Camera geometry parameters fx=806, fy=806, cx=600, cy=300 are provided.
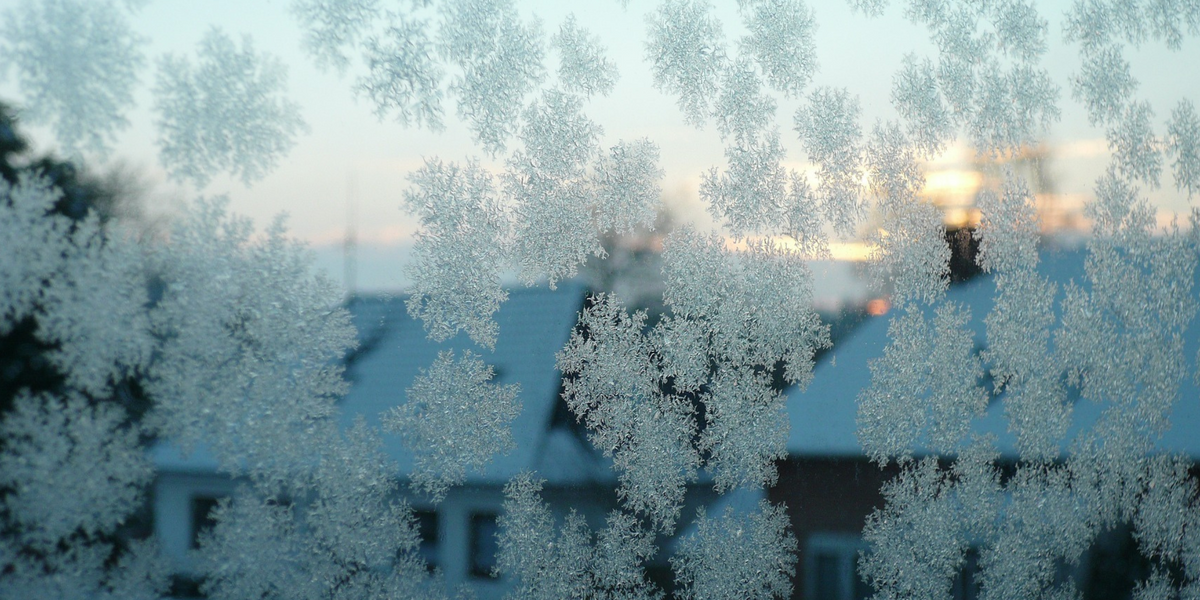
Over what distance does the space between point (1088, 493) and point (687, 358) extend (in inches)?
34.7

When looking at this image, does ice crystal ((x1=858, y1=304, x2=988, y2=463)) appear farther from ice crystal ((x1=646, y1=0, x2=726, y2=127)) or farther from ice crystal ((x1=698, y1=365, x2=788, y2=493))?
ice crystal ((x1=646, y1=0, x2=726, y2=127))

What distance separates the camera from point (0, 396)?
121 cm

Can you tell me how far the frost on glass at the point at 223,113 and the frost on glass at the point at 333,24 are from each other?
7 centimetres

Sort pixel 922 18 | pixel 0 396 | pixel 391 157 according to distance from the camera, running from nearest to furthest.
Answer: pixel 0 396
pixel 391 157
pixel 922 18

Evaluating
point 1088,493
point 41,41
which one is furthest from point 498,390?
point 1088,493

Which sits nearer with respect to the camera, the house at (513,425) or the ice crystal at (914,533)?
the house at (513,425)

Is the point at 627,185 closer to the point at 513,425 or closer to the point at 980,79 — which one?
the point at 513,425

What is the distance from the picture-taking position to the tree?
4.13ft

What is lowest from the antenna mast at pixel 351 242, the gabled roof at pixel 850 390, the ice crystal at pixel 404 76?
the gabled roof at pixel 850 390

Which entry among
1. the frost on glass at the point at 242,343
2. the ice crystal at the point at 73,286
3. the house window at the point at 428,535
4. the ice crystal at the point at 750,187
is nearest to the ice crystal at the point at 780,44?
the ice crystal at the point at 750,187

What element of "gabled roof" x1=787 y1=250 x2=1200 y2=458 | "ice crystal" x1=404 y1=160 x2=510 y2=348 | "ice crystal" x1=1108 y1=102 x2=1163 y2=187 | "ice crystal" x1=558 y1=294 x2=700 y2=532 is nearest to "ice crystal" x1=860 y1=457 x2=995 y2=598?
"gabled roof" x1=787 y1=250 x2=1200 y2=458

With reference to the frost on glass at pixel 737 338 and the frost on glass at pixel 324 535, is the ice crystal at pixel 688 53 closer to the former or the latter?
the frost on glass at pixel 737 338

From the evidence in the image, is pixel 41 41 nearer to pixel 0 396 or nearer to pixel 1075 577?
pixel 0 396

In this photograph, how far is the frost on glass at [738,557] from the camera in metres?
1.48
